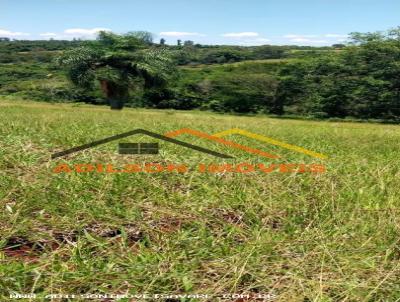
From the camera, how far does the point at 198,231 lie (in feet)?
8.00

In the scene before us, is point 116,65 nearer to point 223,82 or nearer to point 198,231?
point 198,231

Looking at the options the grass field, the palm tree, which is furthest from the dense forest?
the grass field

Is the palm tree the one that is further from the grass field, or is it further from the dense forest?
the grass field

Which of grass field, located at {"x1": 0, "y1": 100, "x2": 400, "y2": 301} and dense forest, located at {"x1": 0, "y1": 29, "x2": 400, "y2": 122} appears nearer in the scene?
grass field, located at {"x1": 0, "y1": 100, "x2": 400, "y2": 301}

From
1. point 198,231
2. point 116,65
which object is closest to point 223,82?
point 116,65

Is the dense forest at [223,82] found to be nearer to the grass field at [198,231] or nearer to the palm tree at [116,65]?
the palm tree at [116,65]

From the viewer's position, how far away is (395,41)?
38250 millimetres

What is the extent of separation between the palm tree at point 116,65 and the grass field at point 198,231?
20.6 meters

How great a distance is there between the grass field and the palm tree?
67.5 ft

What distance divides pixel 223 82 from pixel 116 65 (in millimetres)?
24952

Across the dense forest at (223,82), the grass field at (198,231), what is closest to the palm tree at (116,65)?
the dense forest at (223,82)

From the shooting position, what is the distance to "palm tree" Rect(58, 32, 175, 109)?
23531mm

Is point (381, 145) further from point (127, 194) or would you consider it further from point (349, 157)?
point (127, 194)

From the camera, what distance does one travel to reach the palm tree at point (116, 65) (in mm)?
23531
